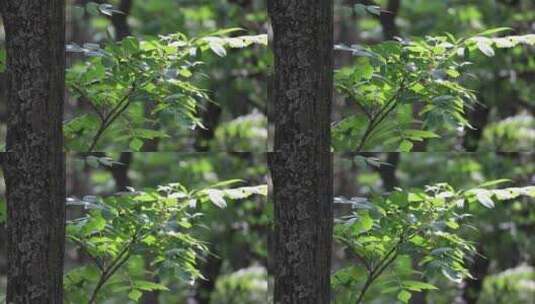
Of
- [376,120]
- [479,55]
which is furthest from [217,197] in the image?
[479,55]

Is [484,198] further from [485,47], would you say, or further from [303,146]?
[303,146]

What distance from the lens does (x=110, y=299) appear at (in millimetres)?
3326

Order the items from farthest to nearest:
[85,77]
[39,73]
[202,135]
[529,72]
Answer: [529,72] → [202,135] → [85,77] → [39,73]

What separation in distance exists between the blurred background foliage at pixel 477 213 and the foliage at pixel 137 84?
0.57 meters

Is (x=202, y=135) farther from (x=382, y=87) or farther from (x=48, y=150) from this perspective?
(x=48, y=150)

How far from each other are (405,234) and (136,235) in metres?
0.89

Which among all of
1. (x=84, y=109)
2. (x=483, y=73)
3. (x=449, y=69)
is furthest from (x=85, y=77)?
(x=483, y=73)

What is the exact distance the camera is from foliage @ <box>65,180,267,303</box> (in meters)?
3.17

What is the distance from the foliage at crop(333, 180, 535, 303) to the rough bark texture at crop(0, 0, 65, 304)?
1.02 metres

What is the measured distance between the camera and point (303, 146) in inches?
104

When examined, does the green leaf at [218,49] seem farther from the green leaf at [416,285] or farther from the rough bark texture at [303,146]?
the green leaf at [416,285]

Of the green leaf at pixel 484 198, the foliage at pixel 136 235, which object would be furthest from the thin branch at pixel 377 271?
the foliage at pixel 136 235

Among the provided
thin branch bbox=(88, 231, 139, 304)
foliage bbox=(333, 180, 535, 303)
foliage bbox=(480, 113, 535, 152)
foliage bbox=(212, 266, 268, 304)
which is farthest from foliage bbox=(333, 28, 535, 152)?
thin branch bbox=(88, 231, 139, 304)

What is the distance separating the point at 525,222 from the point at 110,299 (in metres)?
1.60
